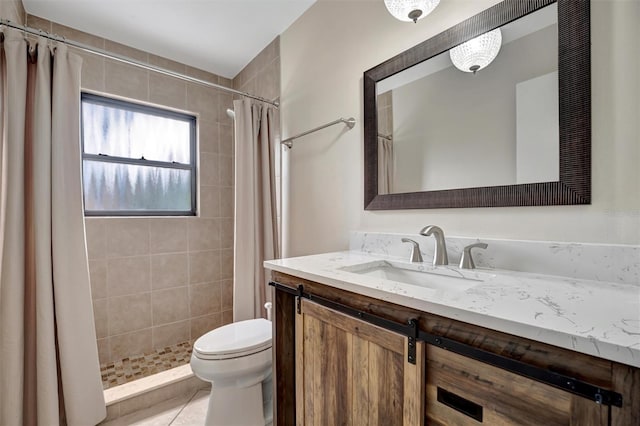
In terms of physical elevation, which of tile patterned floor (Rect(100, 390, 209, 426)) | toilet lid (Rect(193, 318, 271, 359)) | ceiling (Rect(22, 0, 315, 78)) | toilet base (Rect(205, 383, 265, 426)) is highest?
ceiling (Rect(22, 0, 315, 78))

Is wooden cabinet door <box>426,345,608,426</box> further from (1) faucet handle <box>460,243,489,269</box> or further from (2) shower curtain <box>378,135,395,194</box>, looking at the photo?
(2) shower curtain <box>378,135,395,194</box>

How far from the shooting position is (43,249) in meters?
1.42

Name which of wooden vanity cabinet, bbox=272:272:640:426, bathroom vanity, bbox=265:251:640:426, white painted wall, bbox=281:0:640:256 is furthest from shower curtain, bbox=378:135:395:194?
wooden vanity cabinet, bbox=272:272:640:426

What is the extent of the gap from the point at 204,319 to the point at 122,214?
114 centimetres

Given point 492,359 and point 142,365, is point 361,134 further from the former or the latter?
point 142,365

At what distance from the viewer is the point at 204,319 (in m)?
2.62

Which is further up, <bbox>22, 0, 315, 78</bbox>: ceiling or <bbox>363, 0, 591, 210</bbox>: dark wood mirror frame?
<bbox>22, 0, 315, 78</bbox>: ceiling

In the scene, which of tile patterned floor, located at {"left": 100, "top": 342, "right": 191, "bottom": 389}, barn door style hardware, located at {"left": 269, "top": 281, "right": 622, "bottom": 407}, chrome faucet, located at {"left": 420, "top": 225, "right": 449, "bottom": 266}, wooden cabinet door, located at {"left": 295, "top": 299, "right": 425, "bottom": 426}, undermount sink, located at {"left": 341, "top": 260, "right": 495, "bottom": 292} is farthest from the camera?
tile patterned floor, located at {"left": 100, "top": 342, "right": 191, "bottom": 389}

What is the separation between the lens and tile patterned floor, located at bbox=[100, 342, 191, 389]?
1966 millimetres

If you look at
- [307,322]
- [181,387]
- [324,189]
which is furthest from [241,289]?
[307,322]

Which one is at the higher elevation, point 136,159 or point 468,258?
point 136,159

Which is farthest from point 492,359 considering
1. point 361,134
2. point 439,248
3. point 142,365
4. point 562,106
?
point 142,365

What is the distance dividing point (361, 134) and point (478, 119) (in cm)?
57

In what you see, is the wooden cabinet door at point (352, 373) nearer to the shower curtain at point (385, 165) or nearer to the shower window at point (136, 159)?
the shower curtain at point (385, 165)
